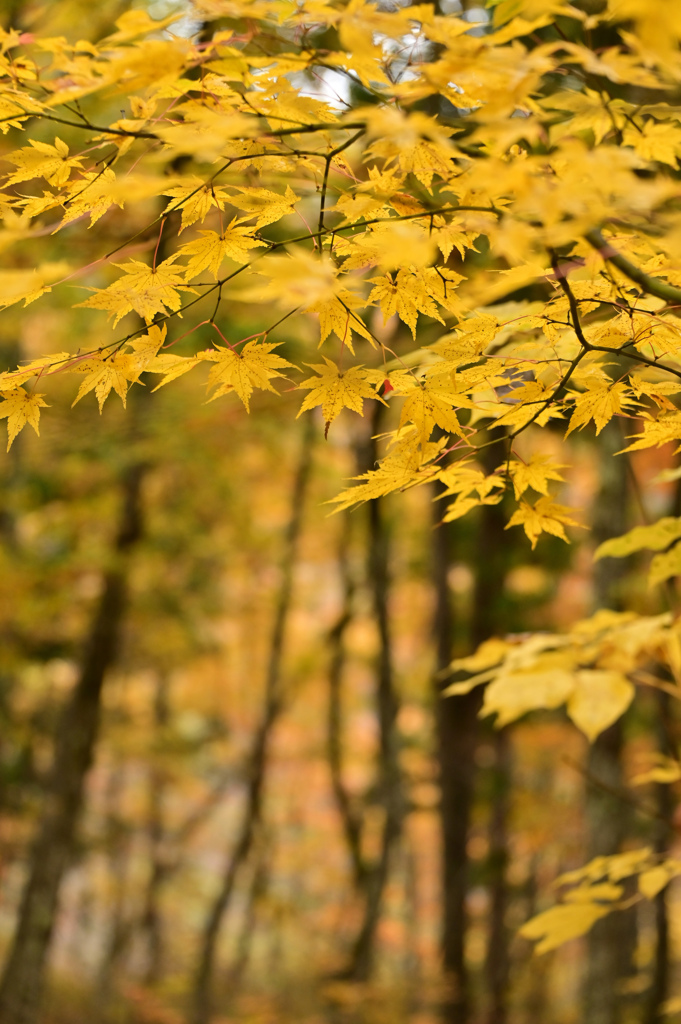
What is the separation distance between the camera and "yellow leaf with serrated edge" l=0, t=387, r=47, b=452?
1333 mm

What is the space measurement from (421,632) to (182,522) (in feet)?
23.2

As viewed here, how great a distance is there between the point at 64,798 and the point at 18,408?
565cm

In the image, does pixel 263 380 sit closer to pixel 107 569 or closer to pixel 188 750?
pixel 107 569

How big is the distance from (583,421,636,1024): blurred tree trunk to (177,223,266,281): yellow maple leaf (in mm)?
2744

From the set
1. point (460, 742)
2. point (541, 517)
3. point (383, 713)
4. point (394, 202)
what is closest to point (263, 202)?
point (394, 202)

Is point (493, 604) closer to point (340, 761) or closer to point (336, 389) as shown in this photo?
point (340, 761)

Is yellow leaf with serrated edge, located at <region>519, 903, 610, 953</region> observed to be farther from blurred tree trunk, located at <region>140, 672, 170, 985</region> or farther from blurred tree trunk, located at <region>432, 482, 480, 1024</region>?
blurred tree trunk, located at <region>140, 672, 170, 985</region>

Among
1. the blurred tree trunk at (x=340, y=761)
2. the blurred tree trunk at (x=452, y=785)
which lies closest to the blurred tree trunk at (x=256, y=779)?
the blurred tree trunk at (x=340, y=761)

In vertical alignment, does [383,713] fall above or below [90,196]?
below

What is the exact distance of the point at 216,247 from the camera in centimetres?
131

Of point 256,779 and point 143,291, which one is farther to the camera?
point 256,779

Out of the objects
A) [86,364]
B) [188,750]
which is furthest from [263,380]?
[188,750]

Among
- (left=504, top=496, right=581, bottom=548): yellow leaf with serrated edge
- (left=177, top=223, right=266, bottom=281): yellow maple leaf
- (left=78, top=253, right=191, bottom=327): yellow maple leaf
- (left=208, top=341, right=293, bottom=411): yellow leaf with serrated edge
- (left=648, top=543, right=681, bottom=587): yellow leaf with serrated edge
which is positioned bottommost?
(left=648, top=543, right=681, bottom=587): yellow leaf with serrated edge

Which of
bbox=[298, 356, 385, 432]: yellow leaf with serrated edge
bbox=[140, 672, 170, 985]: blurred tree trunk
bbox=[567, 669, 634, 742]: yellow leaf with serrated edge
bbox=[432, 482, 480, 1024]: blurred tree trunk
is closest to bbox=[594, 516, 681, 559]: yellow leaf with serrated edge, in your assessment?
bbox=[567, 669, 634, 742]: yellow leaf with serrated edge
